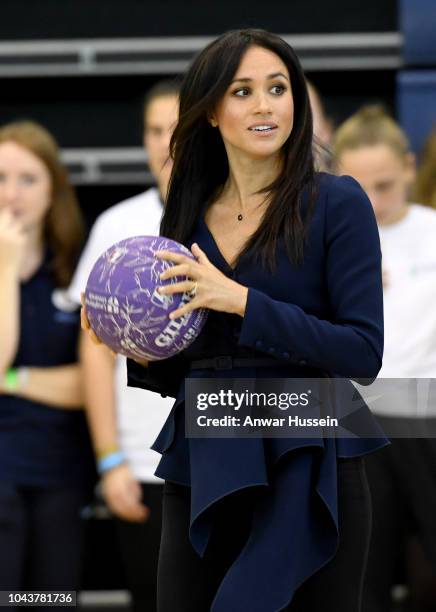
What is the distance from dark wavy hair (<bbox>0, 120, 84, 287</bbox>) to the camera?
402 centimetres

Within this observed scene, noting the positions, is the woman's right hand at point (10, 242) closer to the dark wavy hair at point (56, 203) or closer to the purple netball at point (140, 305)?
the dark wavy hair at point (56, 203)

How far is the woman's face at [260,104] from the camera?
2.25 metres

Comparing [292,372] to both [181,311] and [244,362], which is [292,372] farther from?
[181,311]

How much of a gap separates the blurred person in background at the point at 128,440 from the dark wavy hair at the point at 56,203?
106 mm

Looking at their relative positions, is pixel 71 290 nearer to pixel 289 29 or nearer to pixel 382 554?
pixel 382 554

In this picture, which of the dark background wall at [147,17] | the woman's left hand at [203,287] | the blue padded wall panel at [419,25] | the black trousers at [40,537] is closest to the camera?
the woman's left hand at [203,287]

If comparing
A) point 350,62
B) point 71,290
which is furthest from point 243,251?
point 350,62

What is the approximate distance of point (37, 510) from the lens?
12.4 ft

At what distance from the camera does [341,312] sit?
219 cm

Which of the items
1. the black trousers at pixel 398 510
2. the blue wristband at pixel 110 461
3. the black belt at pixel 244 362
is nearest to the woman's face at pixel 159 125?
the blue wristband at pixel 110 461

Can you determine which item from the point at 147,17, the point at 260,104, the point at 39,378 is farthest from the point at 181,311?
the point at 147,17

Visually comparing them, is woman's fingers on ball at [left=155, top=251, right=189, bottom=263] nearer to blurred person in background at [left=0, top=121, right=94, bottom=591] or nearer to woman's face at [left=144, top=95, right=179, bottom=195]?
blurred person in background at [left=0, top=121, right=94, bottom=591]

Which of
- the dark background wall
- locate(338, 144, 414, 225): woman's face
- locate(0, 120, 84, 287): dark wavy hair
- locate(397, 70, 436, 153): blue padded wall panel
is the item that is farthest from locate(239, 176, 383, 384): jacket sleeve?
the dark background wall

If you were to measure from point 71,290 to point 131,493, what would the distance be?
0.66m
